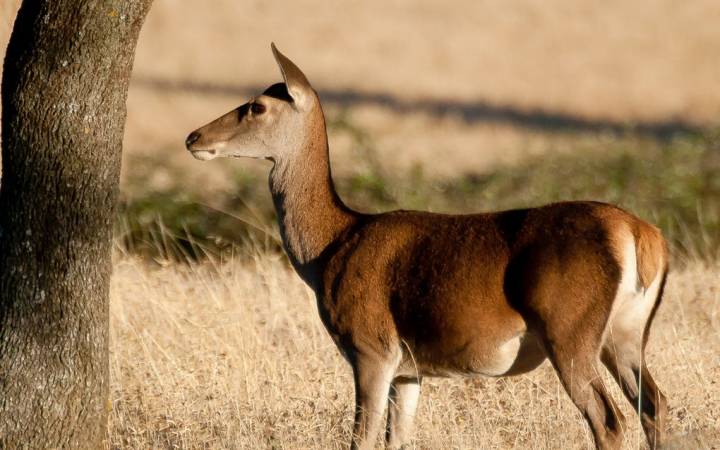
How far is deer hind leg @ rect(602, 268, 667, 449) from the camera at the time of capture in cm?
614

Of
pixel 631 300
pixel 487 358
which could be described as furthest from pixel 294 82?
pixel 631 300

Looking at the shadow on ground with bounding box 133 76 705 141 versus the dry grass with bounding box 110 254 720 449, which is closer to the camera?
the dry grass with bounding box 110 254 720 449

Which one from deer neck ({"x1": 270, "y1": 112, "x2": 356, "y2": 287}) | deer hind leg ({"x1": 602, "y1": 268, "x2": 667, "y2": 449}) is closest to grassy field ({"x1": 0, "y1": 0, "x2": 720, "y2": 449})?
deer hind leg ({"x1": 602, "y1": 268, "x2": 667, "y2": 449})

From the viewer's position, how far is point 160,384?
24.4 ft

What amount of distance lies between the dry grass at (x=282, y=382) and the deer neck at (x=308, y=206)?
811 millimetres

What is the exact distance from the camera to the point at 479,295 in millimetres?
6121

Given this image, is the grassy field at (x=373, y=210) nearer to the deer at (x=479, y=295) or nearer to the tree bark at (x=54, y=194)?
the deer at (x=479, y=295)

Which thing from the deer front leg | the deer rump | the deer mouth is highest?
the deer mouth

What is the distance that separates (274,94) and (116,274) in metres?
2.99

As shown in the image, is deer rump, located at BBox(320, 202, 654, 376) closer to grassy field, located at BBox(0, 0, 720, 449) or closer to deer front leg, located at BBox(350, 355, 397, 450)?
deer front leg, located at BBox(350, 355, 397, 450)

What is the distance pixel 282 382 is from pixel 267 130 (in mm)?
1473

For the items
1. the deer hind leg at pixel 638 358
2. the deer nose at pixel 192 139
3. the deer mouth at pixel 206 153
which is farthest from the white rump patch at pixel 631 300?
the deer nose at pixel 192 139

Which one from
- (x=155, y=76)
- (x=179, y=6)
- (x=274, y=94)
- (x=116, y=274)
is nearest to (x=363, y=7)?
(x=179, y=6)

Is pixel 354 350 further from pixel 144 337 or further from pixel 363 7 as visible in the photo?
pixel 363 7
